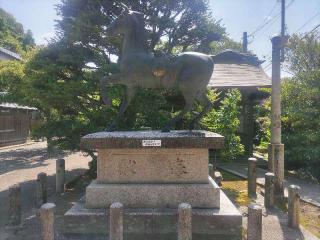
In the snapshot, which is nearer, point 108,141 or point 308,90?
point 108,141

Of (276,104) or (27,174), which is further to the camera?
(27,174)

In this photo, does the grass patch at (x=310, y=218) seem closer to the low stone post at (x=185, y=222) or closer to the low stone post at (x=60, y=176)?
the low stone post at (x=185, y=222)

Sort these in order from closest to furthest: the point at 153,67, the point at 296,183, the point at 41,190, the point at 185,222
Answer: the point at 185,222 < the point at 153,67 < the point at 41,190 < the point at 296,183

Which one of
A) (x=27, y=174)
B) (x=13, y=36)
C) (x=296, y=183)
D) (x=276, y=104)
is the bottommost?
(x=296, y=183)

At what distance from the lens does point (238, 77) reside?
52.5 feet

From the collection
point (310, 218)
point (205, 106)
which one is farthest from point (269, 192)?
point (205, 106)

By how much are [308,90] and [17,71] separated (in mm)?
12021

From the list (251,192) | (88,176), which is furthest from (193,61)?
Answer: (88,176)

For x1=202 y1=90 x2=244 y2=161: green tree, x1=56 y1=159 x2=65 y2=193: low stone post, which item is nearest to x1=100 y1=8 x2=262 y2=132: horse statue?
x1=56 y1=159 x2=65 y2=193: low stone post

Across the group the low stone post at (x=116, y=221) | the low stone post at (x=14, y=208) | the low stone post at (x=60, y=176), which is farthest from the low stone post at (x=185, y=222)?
the low stone post at (x=60, y=176)

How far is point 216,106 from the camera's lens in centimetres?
1497

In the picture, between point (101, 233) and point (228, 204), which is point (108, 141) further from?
point (228, 204)

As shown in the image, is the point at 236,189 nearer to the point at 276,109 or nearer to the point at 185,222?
the point at 276,109

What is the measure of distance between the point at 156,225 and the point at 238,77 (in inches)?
489
